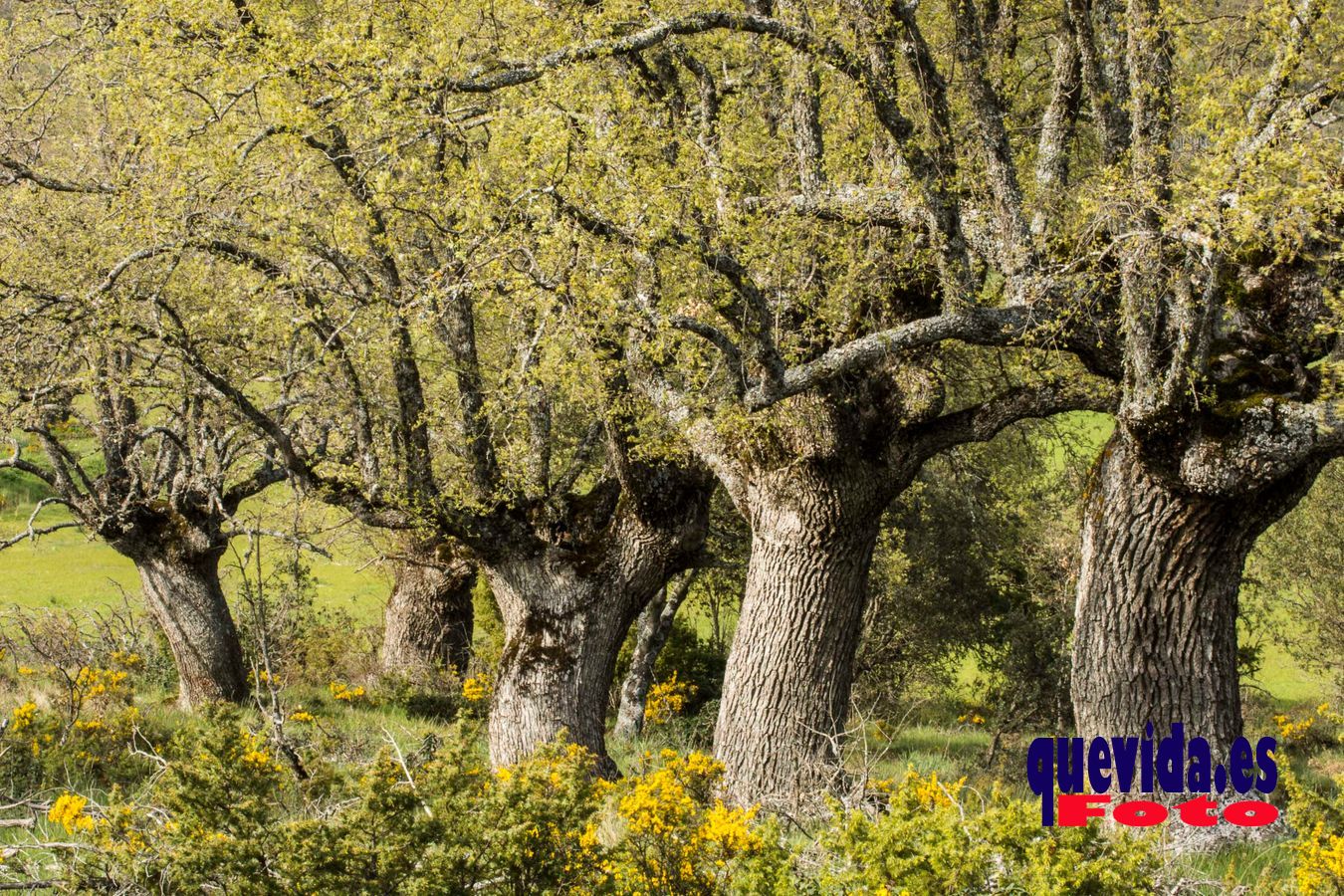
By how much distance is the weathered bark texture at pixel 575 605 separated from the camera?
11.2 m

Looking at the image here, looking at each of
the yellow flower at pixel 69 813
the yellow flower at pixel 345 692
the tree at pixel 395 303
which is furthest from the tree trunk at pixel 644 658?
the yellow flower at pixel 69 813

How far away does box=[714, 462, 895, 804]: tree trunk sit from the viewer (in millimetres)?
9750

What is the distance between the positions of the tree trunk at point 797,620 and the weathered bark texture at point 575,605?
4.62ft

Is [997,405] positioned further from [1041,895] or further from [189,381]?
[189,381]

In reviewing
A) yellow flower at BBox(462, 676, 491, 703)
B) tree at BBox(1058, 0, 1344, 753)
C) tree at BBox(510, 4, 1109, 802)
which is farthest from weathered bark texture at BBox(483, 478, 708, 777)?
tree at BBox(1058, 0, 1344, 753)

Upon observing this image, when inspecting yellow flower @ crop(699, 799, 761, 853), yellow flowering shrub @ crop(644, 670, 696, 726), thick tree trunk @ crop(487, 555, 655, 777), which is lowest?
yellow flowering shrub @ crop(644, 670, 696, 726)

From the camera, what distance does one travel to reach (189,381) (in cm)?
1098

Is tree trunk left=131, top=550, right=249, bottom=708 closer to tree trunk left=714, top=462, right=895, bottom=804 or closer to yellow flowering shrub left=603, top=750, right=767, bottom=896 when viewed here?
tree trunk left=714, top=462, right=895, bottom=804

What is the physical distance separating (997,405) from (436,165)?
5302mm

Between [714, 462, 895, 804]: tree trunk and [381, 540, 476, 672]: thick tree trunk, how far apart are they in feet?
27.8

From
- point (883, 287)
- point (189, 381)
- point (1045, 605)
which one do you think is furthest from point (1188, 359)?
point (1045, 605)

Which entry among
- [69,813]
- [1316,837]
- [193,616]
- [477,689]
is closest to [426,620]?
[477,689]

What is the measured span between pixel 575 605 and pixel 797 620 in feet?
7.81

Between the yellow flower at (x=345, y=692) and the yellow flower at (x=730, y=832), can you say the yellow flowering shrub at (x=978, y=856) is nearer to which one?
the yellow flower at (x=730, y=832)
